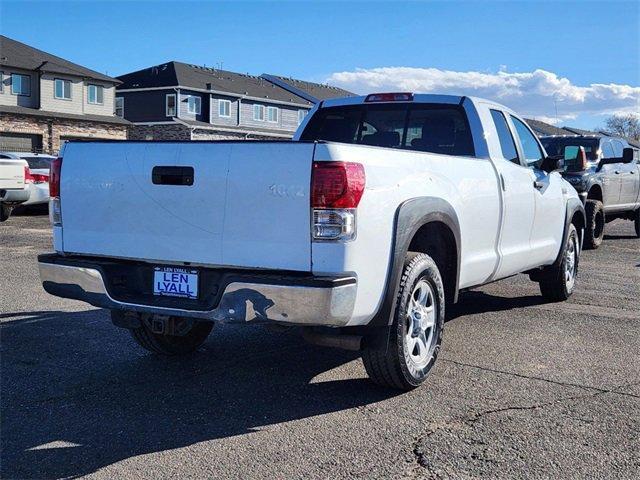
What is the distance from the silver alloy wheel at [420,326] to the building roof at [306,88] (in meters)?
54.5

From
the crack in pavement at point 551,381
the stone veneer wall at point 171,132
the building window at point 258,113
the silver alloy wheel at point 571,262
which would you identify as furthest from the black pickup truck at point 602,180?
the building window at point 258,113

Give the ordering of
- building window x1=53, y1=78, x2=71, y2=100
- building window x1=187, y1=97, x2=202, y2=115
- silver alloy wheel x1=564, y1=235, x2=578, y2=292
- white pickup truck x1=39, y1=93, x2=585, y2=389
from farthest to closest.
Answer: building window x1=187, y1=97, x2=202, y2=115
building window x1=53, y1=78, x2=71, y2=100
silver alloy wheel x1=564, y1=235, x2=578, y2=292
white pickup truck x1=39, y1=93, x2=585, y2=389

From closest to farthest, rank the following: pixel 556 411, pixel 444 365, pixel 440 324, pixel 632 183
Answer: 1. pixel 556 411
2. pixel 440 324
3. pixel 444 365
4. pixel 632 183

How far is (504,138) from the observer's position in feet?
21.5

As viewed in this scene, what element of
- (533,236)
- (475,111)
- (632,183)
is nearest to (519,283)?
(533,236)

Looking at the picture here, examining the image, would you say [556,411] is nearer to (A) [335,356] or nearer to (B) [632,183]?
(A) [335,356]

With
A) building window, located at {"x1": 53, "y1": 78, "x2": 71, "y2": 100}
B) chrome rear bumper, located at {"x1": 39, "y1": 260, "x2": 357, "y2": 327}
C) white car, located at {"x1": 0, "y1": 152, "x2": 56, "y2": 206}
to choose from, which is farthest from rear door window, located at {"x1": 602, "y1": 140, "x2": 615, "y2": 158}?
building window, located at {"x1": 53, "y1": 78, "x2": 71, "y2": 100}

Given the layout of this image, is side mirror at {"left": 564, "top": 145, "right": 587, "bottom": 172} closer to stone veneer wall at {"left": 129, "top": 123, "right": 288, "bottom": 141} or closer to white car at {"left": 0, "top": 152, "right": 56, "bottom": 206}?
white car at {"left": 0, "top": 152, "right": 56, "bottom": 206}

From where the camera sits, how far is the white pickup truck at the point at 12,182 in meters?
15.8

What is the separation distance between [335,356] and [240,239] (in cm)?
187

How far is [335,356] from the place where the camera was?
5723 millimetres

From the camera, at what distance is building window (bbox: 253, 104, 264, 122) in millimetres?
54188

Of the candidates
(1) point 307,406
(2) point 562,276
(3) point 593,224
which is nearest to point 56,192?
(1) point 307,406

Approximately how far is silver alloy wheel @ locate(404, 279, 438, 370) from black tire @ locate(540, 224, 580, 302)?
3.19 metres
